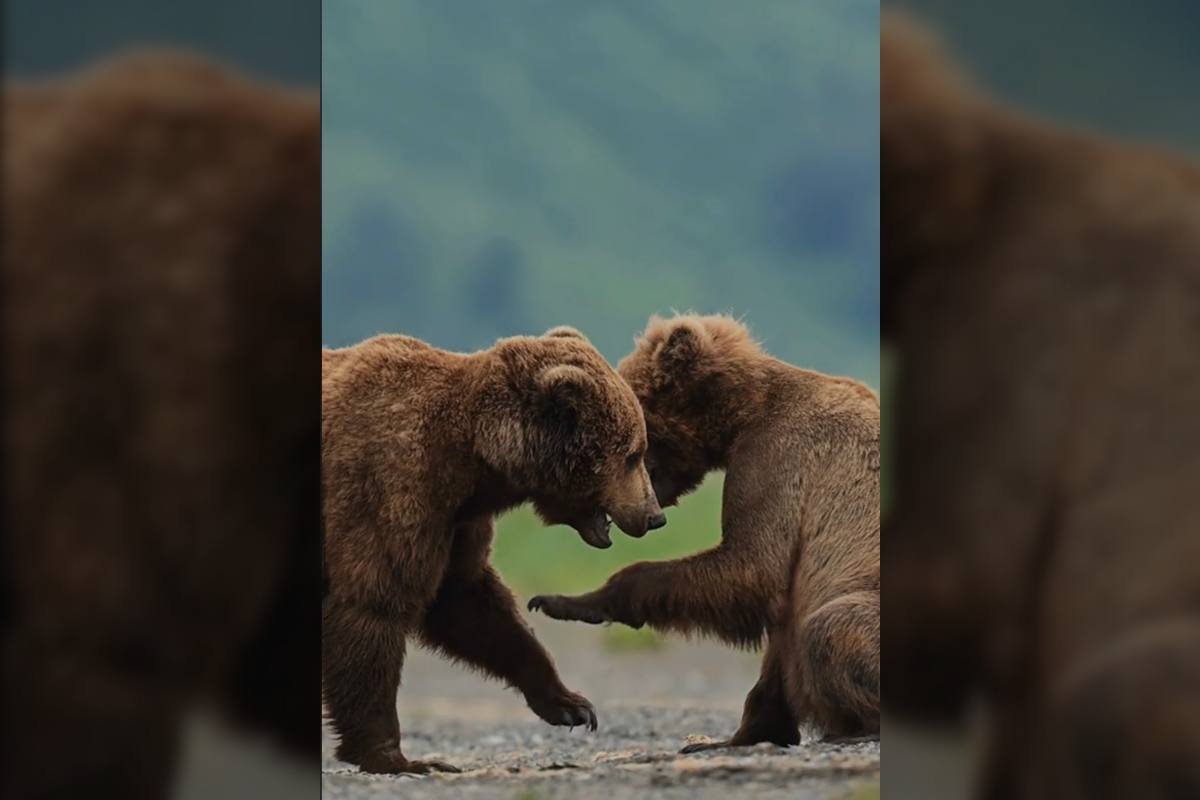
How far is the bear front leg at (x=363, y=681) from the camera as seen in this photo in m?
4.74

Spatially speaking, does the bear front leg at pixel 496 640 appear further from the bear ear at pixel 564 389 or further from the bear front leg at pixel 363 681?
the bear ear at pixel 564 389

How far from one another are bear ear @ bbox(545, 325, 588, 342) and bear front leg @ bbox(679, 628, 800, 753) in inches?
52.8

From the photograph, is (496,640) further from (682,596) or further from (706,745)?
(706,745)

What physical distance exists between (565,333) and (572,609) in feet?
3.35

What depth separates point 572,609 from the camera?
Result: 520 cm
